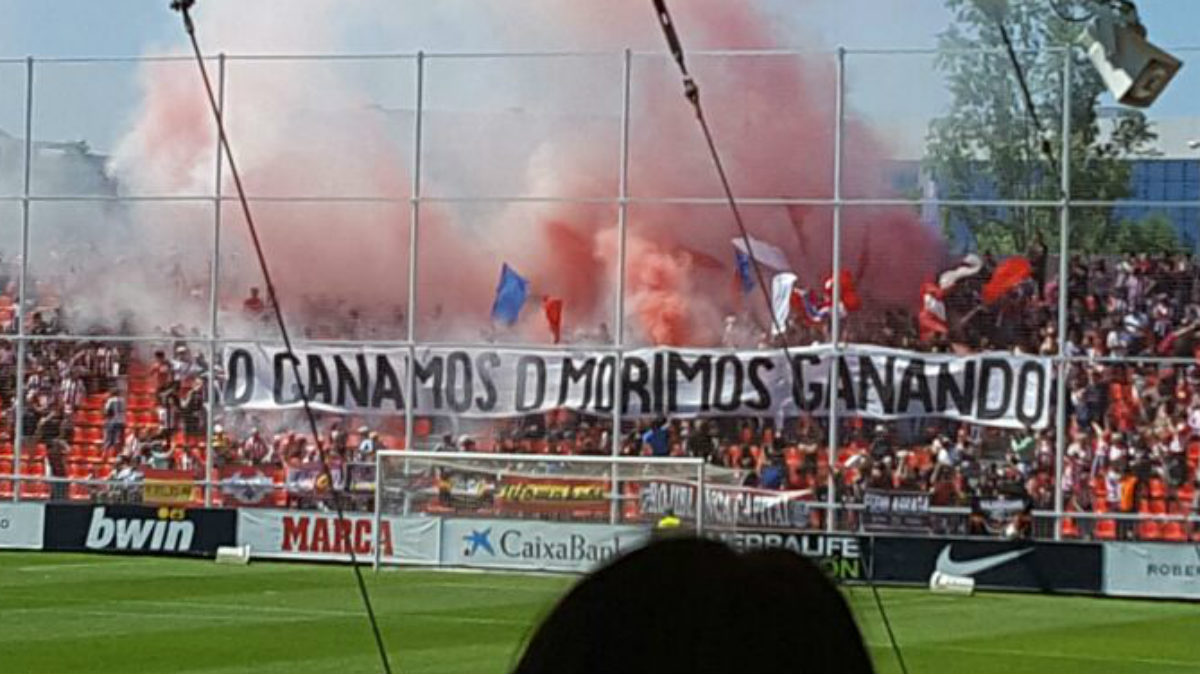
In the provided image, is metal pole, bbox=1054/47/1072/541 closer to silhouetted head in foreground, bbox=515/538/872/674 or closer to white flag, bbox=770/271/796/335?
white flag, bbox=770/271/796/335

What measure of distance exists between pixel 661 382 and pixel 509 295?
5.68m

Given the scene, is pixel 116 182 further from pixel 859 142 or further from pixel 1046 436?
pixel 1046 436

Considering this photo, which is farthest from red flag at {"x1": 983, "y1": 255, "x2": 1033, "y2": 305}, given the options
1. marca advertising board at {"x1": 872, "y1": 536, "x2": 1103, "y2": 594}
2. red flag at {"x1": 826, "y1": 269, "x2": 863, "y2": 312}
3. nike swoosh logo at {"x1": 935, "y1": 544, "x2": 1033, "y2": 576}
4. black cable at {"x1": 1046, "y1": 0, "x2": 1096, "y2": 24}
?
black cable at {"x1": 1046, "y1": 0, "x2": 1096, "y2": 24}

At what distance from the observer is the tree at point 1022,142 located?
3578 cm

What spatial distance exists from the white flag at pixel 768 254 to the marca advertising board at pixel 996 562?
7.81m

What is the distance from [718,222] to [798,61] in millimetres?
4449

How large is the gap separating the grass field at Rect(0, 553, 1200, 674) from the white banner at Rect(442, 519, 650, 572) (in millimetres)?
290

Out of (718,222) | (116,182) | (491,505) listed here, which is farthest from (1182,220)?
(116,182)

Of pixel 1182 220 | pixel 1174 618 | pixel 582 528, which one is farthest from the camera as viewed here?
pixel 1182 220

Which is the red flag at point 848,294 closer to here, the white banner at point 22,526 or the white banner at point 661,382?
the white banner at point 661,382

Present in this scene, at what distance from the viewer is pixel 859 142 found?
3841 centimetres

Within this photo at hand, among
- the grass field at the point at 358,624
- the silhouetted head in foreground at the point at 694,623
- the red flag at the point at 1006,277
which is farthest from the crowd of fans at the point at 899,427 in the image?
the silhouetted head in foreground at the point at 694,623

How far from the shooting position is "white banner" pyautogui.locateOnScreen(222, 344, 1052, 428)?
34219 millimetres

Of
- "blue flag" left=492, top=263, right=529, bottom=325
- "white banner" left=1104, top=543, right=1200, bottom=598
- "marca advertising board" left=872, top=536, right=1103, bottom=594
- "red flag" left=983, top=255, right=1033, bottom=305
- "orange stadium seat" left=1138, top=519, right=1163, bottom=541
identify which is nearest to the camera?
"white banner" left=1104, top=543, right=1200, bottom=598
